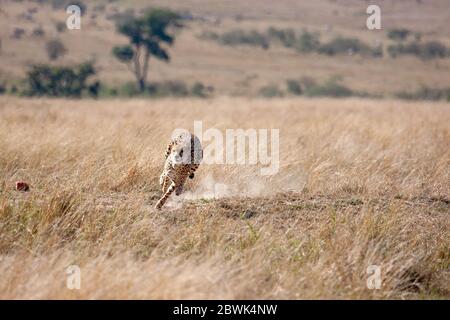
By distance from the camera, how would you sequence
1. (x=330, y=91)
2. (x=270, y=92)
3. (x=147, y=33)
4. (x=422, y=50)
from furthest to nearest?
1. (x=422, y=50)
2. (x=147, y=33)
3. (x=330, y=91)
4. (x=270, y=92)

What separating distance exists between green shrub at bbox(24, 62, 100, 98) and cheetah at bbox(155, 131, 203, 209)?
20017 mm

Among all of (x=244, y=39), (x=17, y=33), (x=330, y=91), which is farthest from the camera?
(x=244, y=39)

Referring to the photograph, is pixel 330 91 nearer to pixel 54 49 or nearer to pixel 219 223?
pixel 54 49

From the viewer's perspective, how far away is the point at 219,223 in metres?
5.79

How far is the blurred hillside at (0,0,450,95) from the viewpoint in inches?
1465

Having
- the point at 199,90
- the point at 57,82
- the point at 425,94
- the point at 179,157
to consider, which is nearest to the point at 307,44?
the point at 425,94

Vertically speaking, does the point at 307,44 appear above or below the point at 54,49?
above

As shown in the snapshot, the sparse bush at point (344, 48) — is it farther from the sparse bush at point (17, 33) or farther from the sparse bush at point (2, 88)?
the sparse bush at point (2, 88)

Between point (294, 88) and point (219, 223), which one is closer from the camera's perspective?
point (219, 223)

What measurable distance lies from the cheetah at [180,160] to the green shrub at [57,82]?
20017 millimetres

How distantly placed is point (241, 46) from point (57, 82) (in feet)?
78.2

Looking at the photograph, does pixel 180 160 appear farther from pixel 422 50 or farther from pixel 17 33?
pixel 422 50

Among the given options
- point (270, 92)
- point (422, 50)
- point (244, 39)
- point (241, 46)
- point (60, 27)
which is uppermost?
point (60, 27)

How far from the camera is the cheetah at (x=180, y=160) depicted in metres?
6.52
